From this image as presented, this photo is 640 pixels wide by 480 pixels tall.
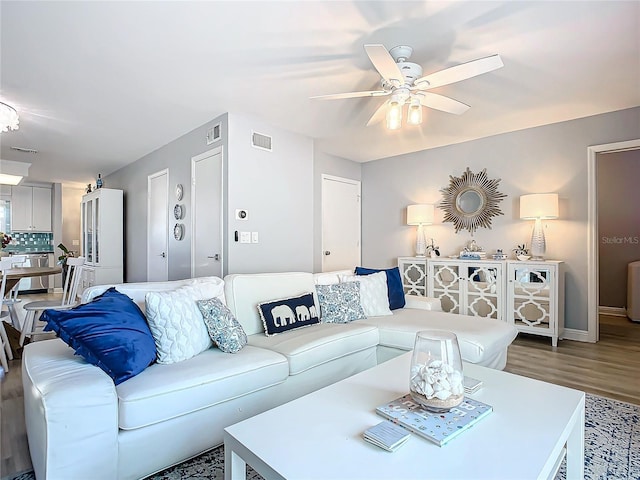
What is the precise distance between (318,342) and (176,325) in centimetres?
91

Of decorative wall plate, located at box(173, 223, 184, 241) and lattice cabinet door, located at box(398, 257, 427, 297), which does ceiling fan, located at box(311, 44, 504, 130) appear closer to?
lattice cabinet door, located at box(398, 257, 427, 297)

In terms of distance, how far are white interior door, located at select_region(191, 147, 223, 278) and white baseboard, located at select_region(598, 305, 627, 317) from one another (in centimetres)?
587

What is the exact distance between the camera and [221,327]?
86.1 inches

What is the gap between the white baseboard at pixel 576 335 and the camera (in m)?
3.88

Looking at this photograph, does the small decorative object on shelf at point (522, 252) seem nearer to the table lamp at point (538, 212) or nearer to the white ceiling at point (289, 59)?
the table lamp at point (538, 212)

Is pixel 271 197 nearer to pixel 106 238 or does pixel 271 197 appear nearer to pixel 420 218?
pixel 420 218

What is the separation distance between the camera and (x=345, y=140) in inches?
180

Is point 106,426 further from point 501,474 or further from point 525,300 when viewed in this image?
point 525,300

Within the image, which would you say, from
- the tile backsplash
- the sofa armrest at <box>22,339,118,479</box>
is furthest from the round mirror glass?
the tile backsplash

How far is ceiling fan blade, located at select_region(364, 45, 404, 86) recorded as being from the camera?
6.25ft

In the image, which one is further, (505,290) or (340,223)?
(340,223)

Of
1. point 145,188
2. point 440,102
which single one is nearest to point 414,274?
point 440,102

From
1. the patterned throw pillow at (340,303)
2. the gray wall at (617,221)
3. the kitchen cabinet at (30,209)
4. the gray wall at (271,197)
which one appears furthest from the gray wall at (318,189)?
the kitchen cabinet at (30,209)

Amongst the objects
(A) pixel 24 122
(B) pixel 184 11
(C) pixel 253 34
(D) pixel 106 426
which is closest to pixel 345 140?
(C) pixel 253 34
